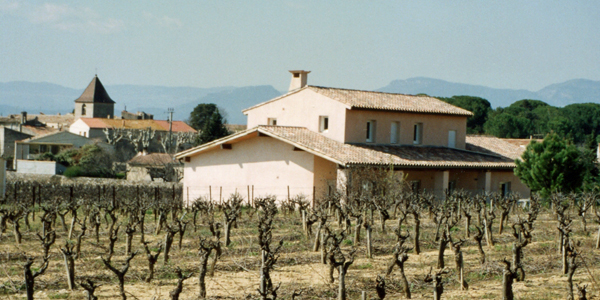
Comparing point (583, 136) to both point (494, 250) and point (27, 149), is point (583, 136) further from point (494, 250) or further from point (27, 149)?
point (494, 250)

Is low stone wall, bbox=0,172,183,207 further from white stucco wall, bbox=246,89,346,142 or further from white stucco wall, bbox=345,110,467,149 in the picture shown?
white stucco wall, bbox=345,110,467,149

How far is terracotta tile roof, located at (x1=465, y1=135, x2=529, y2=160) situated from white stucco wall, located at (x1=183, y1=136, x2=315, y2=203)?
11901 mm

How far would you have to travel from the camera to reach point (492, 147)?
39.5m

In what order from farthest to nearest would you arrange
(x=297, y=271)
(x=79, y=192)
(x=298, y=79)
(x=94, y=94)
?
(x=94, y=94) → (x=298, y=79) → (x=79, y=192) → (x=297, y=271)

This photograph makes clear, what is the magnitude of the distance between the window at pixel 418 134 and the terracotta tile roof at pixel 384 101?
92cm

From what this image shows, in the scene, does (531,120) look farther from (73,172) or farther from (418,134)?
(73,172)

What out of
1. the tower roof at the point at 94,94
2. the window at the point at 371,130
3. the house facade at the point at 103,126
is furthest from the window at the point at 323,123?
the tower roof at the point at 94,94

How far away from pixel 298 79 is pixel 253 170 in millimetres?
9110

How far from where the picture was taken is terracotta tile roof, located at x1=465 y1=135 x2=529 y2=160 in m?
38.3

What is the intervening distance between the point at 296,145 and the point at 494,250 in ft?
44.9

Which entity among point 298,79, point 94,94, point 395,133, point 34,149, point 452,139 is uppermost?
point 94,94

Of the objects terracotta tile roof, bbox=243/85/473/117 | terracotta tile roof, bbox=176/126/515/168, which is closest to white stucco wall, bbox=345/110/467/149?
terracotta tile roof, bbox=243/85/473/117

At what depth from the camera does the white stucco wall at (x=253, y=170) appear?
3064 centimetres

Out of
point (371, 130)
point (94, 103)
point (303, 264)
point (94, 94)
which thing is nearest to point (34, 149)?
point (94, 103)
